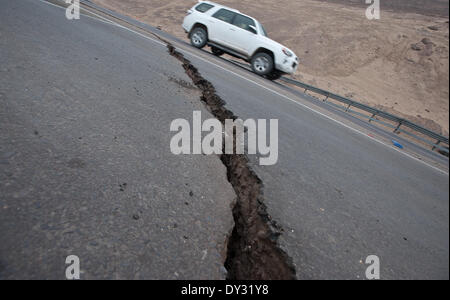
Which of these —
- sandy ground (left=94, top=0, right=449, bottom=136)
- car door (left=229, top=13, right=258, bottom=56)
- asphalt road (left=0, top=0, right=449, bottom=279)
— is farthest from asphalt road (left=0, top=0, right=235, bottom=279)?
sandy ground (left=94, top=0, right=449, bottom=136)

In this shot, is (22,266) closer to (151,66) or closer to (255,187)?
(255,187)

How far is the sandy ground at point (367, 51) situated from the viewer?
20.6m

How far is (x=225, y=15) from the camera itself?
7.98 metres

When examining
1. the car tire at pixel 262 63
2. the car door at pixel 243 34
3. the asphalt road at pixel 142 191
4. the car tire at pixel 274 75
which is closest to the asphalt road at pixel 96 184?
the asphalt road at pixel 142 191

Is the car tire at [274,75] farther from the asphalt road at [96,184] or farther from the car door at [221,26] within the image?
the asphalt road at [96,184]

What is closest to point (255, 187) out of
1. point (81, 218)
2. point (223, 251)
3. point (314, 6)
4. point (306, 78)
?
point (223, 251)

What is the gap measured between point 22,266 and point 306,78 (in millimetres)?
20164

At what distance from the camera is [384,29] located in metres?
28.0

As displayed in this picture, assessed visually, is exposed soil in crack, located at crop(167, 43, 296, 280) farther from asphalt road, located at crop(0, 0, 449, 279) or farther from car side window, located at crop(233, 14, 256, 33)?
car side window, located at crop(233, 14, 256, 33)

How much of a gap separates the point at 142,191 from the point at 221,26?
7.69 m

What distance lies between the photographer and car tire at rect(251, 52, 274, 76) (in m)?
7.46

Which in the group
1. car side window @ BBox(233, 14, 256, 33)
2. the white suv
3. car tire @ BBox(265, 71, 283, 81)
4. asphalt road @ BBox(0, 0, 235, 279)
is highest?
car side window @ BBox(233, 14, 256, 33)

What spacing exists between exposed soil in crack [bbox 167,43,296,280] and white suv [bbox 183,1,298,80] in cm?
620

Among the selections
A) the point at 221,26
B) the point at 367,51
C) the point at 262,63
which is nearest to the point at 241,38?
the point at 221,26
